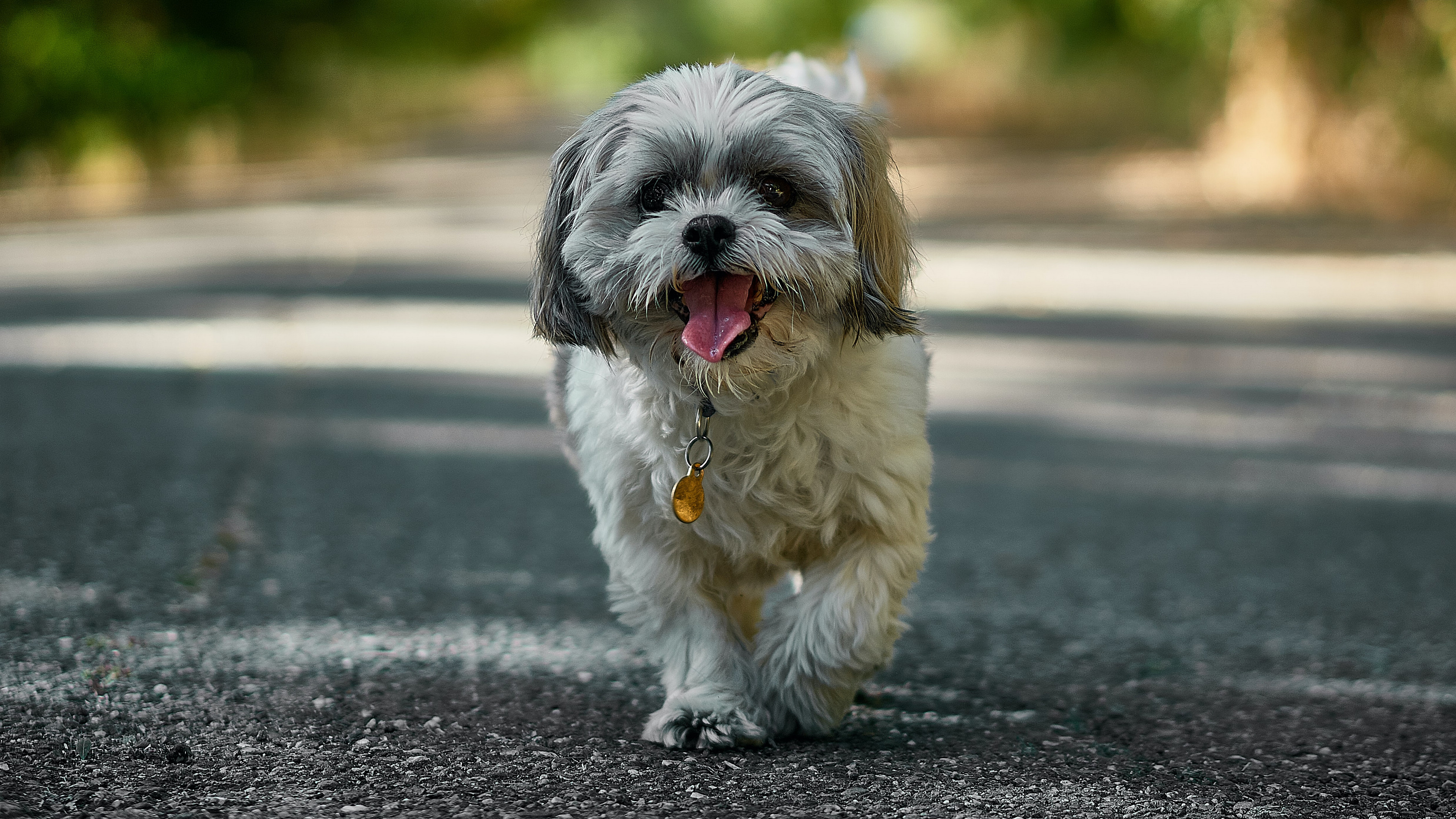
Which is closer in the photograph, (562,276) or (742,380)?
(742,380)

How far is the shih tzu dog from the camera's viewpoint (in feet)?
11.6

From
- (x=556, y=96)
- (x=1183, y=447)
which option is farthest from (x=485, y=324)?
(x=556, y=96)

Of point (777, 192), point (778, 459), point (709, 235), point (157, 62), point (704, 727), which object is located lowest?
point (704, 727)

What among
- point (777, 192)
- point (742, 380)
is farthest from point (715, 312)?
point (777, 192)

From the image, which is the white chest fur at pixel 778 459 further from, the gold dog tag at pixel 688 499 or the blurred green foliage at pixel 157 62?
the blurred green foliage at pixel 157 62

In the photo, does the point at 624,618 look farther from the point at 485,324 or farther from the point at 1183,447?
the point at 485,324

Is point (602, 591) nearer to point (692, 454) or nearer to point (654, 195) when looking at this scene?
point (692, 454)

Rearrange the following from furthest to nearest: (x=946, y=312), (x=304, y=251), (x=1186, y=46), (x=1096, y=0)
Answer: (x=1096, y=0)
(x=1186, y=46)
(x=304, y=251)
(x=946, y=312)

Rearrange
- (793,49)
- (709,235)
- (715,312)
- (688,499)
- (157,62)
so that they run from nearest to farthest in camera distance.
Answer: (709,235) < (715,312) < (688,499) < (793,49) < (157,62)

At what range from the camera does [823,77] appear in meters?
4.74

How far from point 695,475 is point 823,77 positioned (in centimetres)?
163

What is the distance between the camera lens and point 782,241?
3.47 m

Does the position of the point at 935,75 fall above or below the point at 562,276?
above

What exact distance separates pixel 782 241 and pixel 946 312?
325 inches
